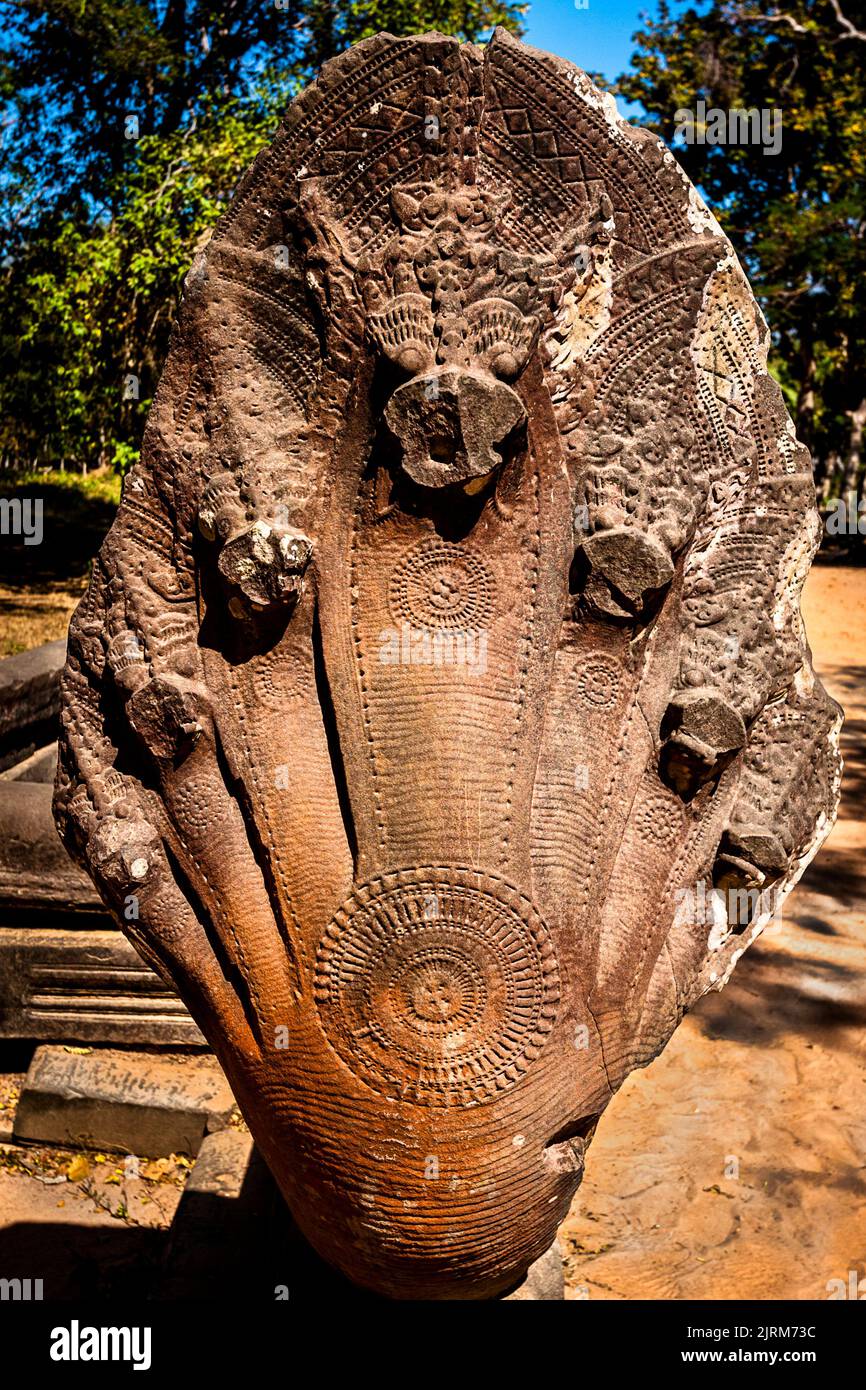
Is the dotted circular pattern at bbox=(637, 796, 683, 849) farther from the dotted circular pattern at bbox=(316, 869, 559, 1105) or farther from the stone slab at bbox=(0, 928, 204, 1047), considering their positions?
the stone slab at bbox=(0, 928, 204, 1047)

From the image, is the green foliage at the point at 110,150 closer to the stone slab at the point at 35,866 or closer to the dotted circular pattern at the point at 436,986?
the stone slab at the point at 35,866

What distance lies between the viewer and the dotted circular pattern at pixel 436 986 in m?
1.90

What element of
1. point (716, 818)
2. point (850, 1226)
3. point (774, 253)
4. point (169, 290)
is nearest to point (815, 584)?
point (774, 253)

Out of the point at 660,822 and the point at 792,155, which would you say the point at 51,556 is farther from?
the point at 660,822

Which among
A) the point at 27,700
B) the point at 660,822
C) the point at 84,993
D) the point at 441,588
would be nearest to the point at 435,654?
the point at 441,588

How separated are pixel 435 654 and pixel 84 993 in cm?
273

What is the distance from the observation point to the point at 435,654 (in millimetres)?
2062

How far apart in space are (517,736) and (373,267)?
81cm

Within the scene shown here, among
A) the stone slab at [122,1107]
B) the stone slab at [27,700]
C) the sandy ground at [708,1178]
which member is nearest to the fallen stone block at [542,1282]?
the sandy ground at [708,1178]

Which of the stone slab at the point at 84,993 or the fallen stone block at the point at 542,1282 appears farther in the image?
the stone slab at the point at 84,993

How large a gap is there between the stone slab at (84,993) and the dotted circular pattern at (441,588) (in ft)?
8.26

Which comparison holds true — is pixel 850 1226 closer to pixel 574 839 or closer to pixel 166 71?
pixel 574 839

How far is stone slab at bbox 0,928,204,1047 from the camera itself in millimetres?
4228

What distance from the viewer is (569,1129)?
2.00m
